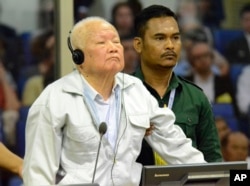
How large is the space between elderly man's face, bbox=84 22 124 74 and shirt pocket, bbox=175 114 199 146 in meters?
0.53

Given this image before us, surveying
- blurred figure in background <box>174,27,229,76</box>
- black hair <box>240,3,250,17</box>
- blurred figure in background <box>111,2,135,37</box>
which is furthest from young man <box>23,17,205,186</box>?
black hair <box>240,3,250,17</box>

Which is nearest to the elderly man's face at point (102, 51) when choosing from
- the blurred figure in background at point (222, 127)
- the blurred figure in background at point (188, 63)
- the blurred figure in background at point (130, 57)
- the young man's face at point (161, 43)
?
the young man's face at point (161, 43)

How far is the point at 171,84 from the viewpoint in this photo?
2.65m

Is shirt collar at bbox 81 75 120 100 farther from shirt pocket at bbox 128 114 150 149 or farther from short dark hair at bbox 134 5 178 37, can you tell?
short dark hair at bbox 134 5 178 37

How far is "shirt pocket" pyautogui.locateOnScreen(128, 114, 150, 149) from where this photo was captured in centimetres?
216

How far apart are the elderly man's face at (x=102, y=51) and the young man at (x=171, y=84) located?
0.50 m

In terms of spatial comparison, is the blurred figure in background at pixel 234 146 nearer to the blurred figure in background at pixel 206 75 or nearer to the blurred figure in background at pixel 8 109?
the blurred figure in background at pixel 206 75

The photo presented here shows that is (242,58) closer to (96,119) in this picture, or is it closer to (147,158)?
(147,158)

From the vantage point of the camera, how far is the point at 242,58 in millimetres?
4113

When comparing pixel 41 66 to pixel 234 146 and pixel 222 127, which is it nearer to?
pixel 222 127

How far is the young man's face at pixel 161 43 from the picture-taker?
2.61 meters

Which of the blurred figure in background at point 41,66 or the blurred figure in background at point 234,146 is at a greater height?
the blurred figure in background at point 41,66

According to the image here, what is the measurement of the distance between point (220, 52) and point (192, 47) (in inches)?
8.3

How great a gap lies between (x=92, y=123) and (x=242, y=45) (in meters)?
2.28
